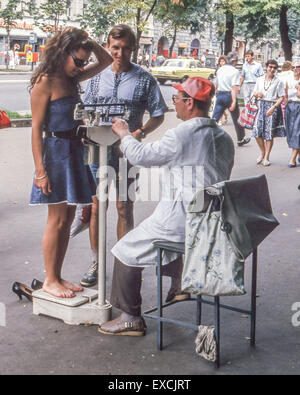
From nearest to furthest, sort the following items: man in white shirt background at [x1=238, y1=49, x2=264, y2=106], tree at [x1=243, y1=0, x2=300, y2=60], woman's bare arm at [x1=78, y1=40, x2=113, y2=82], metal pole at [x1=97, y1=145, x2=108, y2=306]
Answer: metal pole at [x1=97, y1=145, x2=108, y2=306], woman's bare arm at [x1=78, y1=40, x2=113, y2=82], man in white shirt background at [x1=238, y1=49, x2=264, y2=106], tree at [x1=243, y1=0, x2=300, y2=60]

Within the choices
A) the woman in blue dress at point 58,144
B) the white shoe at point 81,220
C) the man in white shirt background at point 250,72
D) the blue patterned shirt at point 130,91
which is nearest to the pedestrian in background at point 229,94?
the man in white shirt background at point 250,72

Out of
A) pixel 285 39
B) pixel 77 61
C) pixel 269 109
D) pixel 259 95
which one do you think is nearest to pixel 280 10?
pixel 285 39

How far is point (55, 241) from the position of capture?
4863 millimetres

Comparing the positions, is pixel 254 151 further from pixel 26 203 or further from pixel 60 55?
pixel 60 55

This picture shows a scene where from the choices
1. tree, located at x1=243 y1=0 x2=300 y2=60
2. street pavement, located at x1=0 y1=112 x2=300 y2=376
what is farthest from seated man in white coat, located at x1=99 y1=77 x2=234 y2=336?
tree, located at x1=243 y1=0 x2=300 y2=60

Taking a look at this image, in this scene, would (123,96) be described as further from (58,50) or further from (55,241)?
(55,241)

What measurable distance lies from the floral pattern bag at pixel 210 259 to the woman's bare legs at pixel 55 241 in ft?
4.17

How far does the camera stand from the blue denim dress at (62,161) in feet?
15.4

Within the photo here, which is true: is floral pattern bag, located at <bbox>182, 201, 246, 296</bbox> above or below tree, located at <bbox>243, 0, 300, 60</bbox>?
below

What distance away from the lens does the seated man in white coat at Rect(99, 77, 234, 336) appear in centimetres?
415

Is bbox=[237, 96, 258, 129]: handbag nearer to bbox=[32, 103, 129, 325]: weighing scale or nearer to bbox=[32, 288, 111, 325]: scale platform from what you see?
bbox=[32, 103, 129, 325]: weighing scale

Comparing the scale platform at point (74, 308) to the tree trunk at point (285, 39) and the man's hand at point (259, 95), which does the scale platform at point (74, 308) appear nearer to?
the man's hand at point (259, 95)
